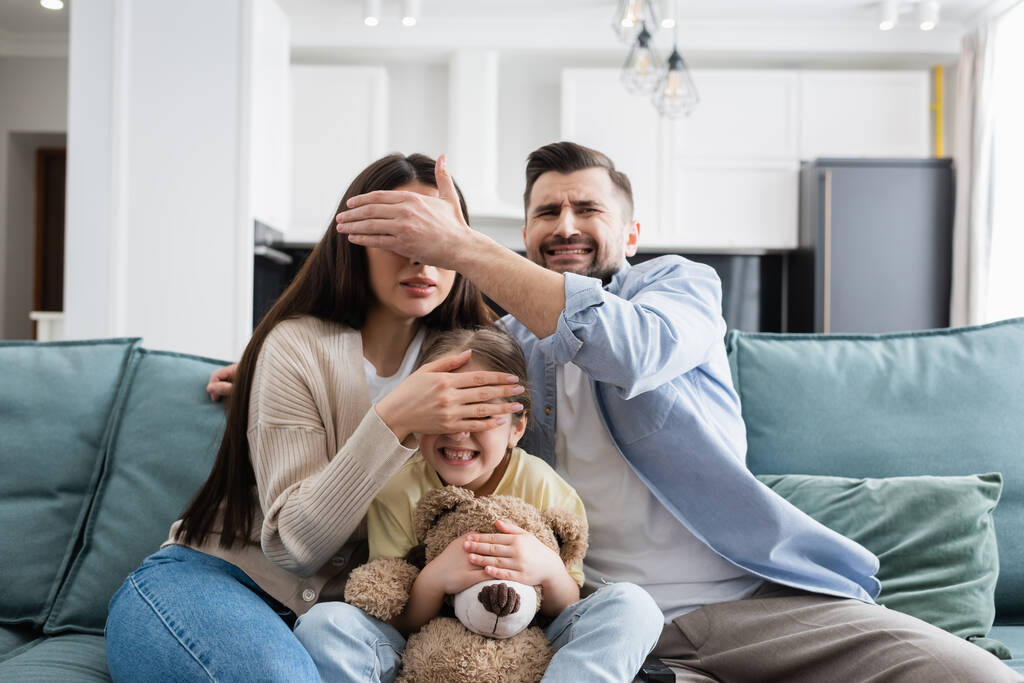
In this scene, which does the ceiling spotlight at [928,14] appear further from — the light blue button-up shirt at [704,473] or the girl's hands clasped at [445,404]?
the girl's hands clasped at [445,404]

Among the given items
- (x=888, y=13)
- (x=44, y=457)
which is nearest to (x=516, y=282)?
(x=44, y=457)

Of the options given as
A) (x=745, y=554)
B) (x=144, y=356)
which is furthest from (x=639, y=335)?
(x=144, y=356)

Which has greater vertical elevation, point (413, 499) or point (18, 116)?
point (18, 116)

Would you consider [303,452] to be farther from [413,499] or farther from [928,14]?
[928,14]

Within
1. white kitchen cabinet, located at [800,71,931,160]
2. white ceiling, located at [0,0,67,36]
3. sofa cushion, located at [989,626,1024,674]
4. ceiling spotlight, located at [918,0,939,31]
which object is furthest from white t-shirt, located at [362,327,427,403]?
white ceiling, located at [0,0,67,36]

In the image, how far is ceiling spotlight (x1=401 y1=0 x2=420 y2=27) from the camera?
465 cm

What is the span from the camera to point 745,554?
136 cm

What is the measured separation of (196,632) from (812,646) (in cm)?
90

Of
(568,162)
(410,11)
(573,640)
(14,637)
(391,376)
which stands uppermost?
(410,11)

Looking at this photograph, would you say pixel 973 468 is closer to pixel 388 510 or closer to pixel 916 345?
pixel 916 345

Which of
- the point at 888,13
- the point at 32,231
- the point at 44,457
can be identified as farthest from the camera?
the point at 32,231

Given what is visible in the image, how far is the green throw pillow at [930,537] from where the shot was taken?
4.67ft

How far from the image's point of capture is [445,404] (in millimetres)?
1167

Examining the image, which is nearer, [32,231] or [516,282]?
[516,282]
